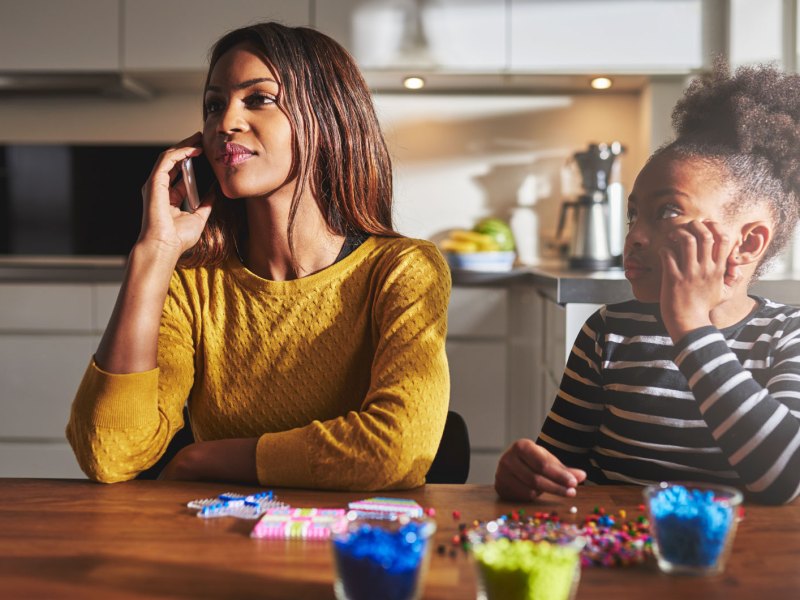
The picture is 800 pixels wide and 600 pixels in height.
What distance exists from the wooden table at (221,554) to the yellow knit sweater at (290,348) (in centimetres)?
20

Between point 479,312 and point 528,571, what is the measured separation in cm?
231

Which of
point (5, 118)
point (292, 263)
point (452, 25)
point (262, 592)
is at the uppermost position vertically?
point (452, 25)

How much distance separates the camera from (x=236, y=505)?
872 millimetres

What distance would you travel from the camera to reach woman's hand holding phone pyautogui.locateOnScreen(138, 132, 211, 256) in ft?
3.99

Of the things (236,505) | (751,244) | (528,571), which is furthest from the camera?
(751,244)

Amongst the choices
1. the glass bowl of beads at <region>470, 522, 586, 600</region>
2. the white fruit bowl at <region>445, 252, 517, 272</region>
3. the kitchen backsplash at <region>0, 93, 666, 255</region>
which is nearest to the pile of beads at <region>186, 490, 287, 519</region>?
the glass bowl of beads at <region>470, 522, 586, 600</region>

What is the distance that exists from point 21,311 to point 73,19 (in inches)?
40.5

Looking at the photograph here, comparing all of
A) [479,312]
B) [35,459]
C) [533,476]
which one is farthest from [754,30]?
[35,459]

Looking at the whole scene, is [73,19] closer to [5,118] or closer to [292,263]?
[5,118]

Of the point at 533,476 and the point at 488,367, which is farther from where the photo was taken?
the point at 488,367

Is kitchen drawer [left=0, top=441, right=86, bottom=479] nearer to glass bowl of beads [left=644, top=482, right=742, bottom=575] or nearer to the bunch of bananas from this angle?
the bunch of bananas

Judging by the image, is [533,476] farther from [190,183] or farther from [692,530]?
[190,183]

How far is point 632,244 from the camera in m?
1.03

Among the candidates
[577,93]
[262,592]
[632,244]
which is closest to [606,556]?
[262,592]
